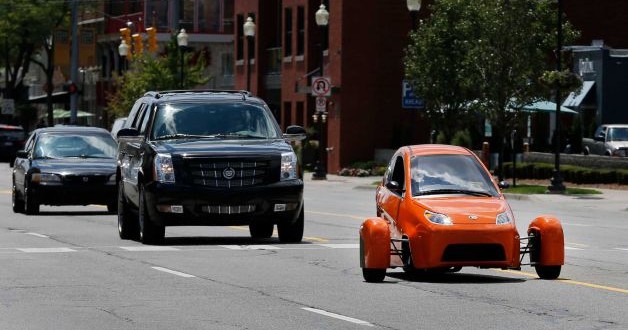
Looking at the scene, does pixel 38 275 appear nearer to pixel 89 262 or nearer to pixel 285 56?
pixel 89 262

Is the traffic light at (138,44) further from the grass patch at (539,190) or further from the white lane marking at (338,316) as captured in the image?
the white lane marking at (338,316)

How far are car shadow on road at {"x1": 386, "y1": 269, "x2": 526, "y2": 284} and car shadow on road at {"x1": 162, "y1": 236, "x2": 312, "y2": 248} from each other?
17.1 feet

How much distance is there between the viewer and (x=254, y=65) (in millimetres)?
79188

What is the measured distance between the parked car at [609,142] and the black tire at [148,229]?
117 ft

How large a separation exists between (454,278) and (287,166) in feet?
19.3

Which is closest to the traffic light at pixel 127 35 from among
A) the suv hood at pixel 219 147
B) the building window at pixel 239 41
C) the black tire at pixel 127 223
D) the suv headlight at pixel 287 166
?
the building window at pixel 239 41

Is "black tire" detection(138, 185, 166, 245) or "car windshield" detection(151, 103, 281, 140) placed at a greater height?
"car windshield" detection(151, 103, 281, 140)

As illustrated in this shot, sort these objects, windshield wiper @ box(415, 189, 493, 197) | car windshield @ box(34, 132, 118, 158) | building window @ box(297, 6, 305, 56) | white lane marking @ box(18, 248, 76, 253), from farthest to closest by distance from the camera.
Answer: building window @ box(297, 6, 305, 56) → car windshield @ box(34, 132, 118, 158) → white lane marking @ box(18, 248, 76, 253) → windshield wiper @ box(415, 189, 493, 197)


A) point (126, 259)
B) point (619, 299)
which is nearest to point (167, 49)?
point (126, 259)

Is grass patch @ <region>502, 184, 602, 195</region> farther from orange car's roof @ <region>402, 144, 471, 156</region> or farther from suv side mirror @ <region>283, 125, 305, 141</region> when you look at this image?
orange car's roof @ <region>402, 144, 471, 156</region>

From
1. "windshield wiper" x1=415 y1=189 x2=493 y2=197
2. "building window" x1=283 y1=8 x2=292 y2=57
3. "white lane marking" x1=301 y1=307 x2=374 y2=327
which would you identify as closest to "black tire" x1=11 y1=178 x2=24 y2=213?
"windshield wiper" x1=415 y1=189 x2=493 y2=197

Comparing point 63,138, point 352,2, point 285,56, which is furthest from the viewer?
point 285,56

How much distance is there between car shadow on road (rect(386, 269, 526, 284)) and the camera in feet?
59.2

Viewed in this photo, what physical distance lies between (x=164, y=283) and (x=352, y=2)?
156ft
